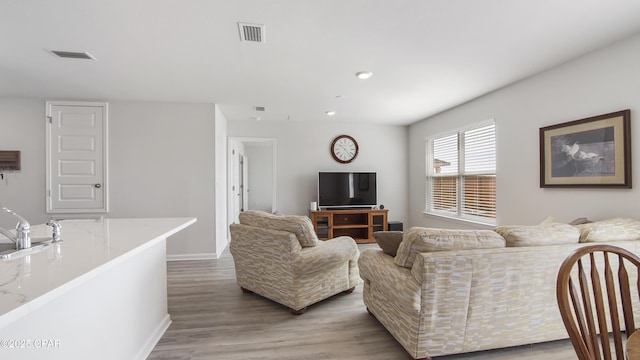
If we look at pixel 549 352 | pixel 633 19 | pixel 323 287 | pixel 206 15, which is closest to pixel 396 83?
pixel 633 19

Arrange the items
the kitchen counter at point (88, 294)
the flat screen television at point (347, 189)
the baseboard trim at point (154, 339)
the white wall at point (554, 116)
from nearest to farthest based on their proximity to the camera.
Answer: the kitchen counter at point (88, 294)
the baseboard trim at point (154, 339)
the white wall at point (554, 116)
the flat screen television at point (347, 189)

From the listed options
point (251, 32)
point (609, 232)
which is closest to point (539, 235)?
point (609, 232)

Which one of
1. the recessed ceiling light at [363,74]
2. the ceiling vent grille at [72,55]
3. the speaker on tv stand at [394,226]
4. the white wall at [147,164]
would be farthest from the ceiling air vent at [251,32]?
the speaker on tv stand at [394,226]

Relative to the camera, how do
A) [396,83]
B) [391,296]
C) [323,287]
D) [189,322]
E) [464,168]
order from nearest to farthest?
[391,296]
[189,322]
[323,287]
[396,83]
[464,168]

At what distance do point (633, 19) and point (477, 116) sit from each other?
1.91 meters

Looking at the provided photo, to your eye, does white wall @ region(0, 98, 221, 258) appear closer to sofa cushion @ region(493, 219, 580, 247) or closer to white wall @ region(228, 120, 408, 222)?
white wall @ region(228, 120, 408, 222)

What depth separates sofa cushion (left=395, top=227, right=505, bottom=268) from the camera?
1.73 metres

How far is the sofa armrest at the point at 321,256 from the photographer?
7.86 ft

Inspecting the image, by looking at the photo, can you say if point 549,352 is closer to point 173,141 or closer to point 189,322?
point 189,322

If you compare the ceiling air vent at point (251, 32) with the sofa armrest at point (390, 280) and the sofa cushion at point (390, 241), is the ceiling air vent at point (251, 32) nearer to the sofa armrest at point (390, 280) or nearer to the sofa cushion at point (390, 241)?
the sofa cushion at point (390, 241)

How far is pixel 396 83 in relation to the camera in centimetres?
333

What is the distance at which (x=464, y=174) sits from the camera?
428 cm

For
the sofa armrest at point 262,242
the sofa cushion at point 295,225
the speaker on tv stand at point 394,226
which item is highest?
the sofa cushion at point 295,225

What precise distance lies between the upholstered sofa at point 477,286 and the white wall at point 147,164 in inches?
127
